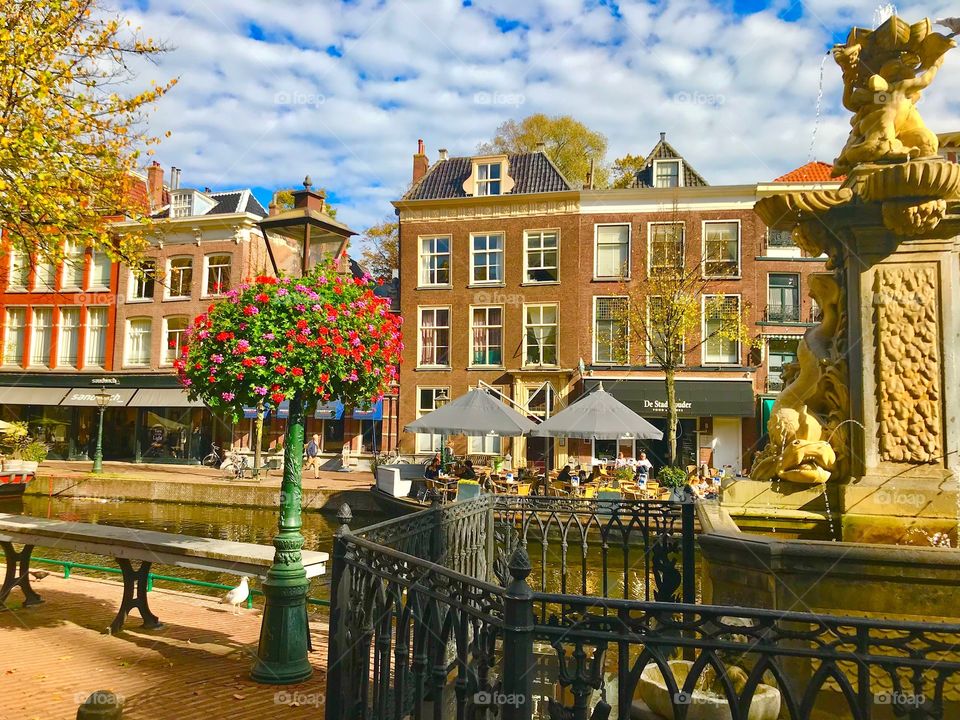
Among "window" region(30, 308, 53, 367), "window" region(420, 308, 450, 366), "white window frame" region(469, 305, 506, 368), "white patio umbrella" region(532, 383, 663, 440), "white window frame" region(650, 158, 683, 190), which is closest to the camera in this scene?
"white patio umbrella" region(532, 383, 663, 440)

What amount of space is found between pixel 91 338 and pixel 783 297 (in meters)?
29.6

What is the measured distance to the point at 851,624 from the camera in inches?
82.4

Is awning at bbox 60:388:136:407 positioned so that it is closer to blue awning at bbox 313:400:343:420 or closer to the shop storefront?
blue awning at bbox 313:400:343:420

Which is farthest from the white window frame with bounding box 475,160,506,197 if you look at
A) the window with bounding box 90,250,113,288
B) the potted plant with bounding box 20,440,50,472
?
the potted plant with bounding box 20,440,50,472

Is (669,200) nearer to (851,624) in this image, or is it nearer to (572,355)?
(572,355)

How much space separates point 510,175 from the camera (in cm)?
2684

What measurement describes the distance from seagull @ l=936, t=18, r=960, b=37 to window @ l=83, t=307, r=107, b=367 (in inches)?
A: 1299

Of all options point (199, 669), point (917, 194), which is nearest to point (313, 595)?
point (199, 669)

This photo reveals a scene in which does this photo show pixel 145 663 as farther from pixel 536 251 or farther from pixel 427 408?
pixel 536 251

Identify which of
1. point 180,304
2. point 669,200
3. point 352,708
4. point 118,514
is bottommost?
point 118,514

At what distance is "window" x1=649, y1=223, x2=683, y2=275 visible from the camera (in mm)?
22250

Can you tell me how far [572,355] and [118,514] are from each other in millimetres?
15603

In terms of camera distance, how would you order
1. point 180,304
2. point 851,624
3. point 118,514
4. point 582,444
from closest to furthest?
1. point 851,624
2. point 118,514
3. point 582,444
4. point 180,304
